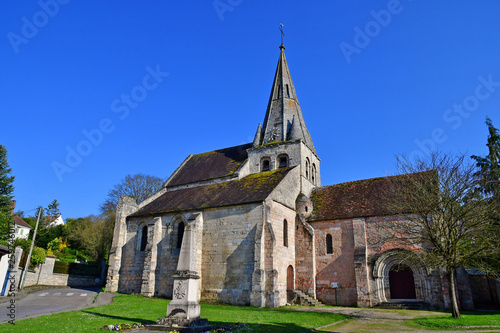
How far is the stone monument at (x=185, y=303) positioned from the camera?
11.4 m

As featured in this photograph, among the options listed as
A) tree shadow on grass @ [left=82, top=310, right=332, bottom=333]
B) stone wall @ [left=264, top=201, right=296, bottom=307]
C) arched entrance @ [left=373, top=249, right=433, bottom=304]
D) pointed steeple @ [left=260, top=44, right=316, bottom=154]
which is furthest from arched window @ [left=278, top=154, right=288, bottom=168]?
tree shadow on grass @ [left=82, top=310, right=332, bottom=333]

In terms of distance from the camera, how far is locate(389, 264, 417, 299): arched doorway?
21.9 m

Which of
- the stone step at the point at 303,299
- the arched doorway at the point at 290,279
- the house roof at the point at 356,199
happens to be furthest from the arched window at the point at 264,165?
the stone step at the point at 303,299

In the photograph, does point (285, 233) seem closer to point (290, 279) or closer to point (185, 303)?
point (290, 279)

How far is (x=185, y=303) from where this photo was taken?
39.0 feet

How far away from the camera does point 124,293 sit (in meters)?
26.5

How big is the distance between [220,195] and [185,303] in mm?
14707

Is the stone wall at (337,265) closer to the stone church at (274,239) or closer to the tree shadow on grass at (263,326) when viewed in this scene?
the stone church at (274,239)

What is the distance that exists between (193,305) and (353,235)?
588 inches

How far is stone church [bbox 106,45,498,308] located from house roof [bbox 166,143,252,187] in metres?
0.25

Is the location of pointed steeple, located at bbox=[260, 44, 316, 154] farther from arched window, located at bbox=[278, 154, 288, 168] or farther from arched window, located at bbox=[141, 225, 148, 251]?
arched window, located at bbox=[141, 225, 148, 251]

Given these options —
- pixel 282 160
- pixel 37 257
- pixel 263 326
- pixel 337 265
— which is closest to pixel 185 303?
pixel 263 326

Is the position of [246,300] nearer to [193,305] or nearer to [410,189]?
[193,305]

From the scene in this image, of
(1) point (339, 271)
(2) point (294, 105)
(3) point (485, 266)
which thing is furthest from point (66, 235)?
(3) point (485, 266)
